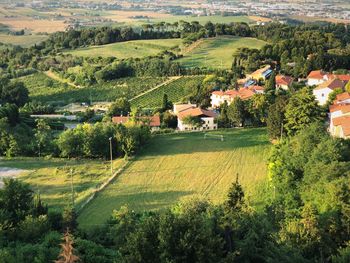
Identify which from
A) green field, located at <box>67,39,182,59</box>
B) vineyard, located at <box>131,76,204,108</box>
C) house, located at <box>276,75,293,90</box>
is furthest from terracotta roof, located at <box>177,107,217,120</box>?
green field, located at <box>67,39,182,59</box>

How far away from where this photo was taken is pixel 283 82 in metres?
42.6

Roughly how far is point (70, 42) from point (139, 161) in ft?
177

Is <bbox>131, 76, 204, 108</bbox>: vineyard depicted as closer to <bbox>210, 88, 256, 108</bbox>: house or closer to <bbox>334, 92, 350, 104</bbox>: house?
<bbox>210, 88, 256, 108</bbox>: house

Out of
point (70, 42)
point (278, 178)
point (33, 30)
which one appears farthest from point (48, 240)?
point (33, 30)

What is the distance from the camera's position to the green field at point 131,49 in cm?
6812

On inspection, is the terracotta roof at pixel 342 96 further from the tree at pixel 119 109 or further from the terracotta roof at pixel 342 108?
the tree at pixel 119 109

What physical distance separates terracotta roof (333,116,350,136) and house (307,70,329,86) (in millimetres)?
14884

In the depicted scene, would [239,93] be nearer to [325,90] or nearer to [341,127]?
[325,90]

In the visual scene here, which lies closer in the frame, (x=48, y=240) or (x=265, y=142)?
(x=48, y=240)

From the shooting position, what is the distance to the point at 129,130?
27.8 meters

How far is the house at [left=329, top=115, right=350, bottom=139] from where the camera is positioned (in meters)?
25.4

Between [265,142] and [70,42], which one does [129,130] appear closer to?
[265,142]

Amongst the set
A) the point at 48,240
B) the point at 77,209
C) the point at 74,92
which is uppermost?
the point at 48,240

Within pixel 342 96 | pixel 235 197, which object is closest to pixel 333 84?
pixel 342 96
